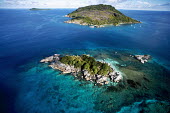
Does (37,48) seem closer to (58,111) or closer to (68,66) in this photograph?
(68,66)

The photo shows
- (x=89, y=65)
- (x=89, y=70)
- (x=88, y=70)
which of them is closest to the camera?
(x=88, y=70)

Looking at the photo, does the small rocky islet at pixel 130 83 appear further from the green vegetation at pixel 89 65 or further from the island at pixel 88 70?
the green vegetation at pixel 89 65

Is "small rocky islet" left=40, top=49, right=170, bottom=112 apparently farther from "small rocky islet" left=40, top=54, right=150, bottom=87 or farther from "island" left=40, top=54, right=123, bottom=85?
"island" left=40, top=54, right=123, bottom=85

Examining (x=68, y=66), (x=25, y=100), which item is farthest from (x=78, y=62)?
(x=25, y=100)

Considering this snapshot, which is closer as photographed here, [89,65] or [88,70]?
[88,70]

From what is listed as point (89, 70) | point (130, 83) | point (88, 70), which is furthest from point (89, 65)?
point (130, 83)

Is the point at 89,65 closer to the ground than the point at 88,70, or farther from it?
farther from it

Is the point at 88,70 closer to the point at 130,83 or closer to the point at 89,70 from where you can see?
the point at 89,70

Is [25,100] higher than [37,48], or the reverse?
[37,48]
